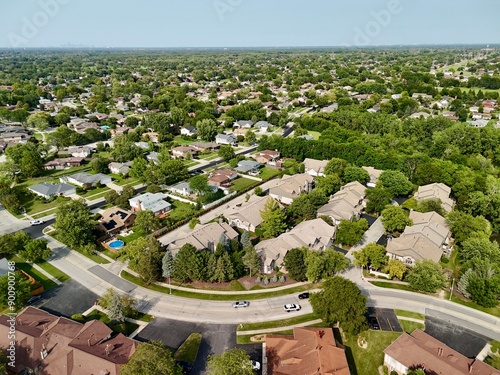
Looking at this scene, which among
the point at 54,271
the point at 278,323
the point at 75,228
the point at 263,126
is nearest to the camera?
the point at 278,323

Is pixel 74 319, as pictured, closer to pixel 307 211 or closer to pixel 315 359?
pixel 315 359

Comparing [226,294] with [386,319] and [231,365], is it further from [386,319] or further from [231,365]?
[386,319]

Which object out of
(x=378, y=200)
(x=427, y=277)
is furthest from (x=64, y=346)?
(x=378, y=200)

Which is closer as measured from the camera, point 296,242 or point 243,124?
point 296,242

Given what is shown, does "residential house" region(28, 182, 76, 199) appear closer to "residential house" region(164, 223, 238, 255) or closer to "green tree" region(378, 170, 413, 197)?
"residential house" region(164, 223, 238, 255)

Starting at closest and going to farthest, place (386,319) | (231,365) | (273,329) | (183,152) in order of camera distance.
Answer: (231,365)
(273,329)
(386,319)
(183,152)

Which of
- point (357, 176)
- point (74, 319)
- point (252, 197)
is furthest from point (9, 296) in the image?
point (357, 176)

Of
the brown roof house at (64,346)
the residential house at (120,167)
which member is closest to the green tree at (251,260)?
the brown roof house at (64,346)
